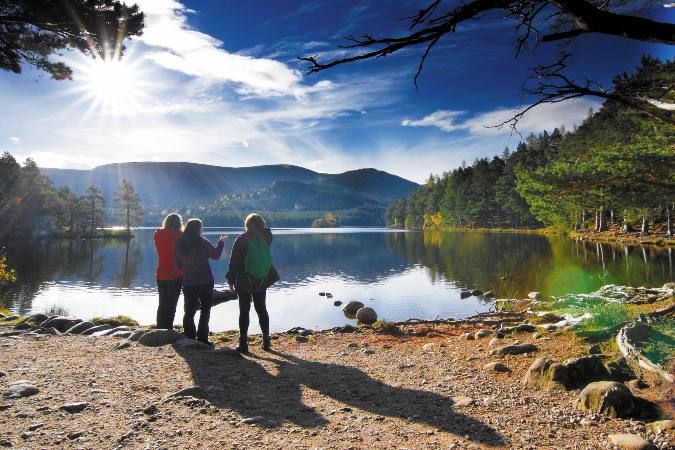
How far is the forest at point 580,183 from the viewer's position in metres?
11.5

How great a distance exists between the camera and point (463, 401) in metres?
5.63

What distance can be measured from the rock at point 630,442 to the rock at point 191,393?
15.7ft

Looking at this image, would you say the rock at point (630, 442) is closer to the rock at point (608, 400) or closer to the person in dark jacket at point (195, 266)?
the rock at point (608, 400)

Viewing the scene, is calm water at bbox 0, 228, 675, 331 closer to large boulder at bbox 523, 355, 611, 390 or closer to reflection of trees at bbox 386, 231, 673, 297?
reflection of trees at bbox 386, 231, 673, 297

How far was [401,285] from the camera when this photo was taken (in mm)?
26359

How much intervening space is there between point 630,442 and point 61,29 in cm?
1292

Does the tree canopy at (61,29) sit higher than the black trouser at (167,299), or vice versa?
the tree canopy at (61,29)

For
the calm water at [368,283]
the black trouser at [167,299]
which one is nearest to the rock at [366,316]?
the calm water at [368,283]

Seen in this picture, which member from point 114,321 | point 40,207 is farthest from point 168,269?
point 40,207

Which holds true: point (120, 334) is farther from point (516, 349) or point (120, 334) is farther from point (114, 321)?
point (516, 349)

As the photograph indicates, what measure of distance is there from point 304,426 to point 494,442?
206cm

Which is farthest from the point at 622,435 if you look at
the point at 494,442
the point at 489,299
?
the point at 489,299

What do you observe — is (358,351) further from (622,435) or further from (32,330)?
(32,330)

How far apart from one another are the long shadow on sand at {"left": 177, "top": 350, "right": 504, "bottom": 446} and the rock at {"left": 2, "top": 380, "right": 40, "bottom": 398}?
211 cm
